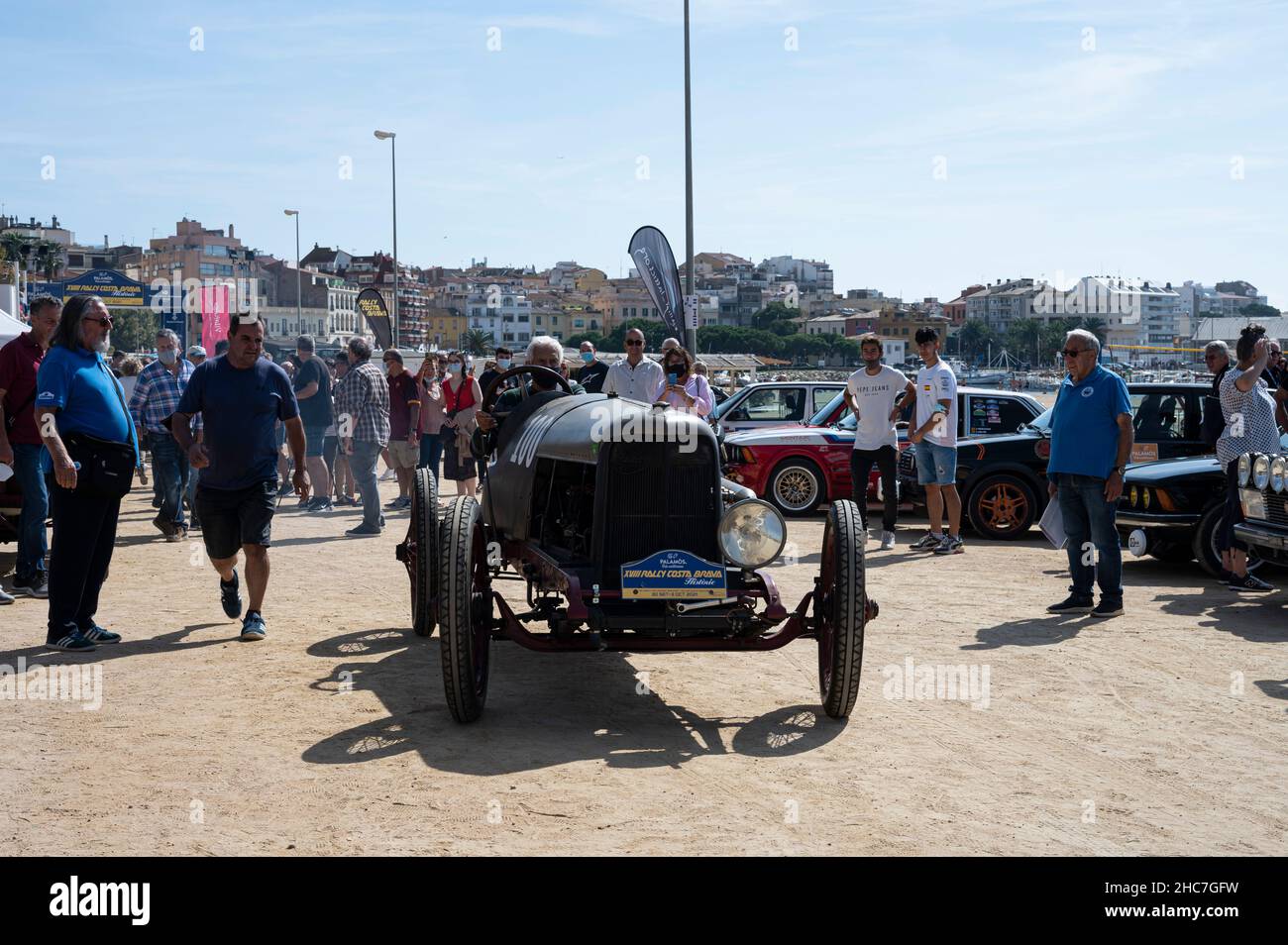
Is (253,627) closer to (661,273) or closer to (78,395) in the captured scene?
(78,395)

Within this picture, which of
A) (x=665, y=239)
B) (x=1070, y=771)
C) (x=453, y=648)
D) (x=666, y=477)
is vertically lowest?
(x=1070, y=771)

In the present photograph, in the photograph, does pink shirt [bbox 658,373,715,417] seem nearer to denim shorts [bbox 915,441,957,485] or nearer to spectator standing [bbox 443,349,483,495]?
denim shorts [bbox 915,441,957,485]

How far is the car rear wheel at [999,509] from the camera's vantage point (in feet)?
46.8

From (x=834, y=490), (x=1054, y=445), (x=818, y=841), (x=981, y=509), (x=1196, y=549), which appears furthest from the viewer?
(x=834, y=490)

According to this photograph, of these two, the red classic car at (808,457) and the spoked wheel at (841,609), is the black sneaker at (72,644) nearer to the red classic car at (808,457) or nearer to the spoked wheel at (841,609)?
the spoked wheel at (841,609)

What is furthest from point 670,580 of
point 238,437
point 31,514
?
point 31,514

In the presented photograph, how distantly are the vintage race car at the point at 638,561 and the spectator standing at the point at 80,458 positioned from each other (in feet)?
8.61

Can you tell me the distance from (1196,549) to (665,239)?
10.5 metres

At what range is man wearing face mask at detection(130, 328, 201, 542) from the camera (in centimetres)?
1348

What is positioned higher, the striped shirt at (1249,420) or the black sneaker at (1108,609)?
the striped shirt at (1249,420)

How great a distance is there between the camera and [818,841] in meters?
4.76

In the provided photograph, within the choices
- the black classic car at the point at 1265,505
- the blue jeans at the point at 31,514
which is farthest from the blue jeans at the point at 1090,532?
the blue jeans at the point at 31,514

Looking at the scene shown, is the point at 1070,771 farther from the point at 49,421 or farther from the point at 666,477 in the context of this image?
the point at 49,421
